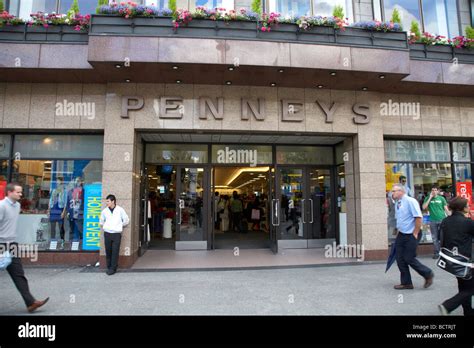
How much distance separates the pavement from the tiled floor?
17.1 inches

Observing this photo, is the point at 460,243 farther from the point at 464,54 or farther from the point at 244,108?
the point at 464,54

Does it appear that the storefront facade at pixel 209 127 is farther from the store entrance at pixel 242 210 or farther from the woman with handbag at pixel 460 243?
the woman with handbag at pixel 460 243

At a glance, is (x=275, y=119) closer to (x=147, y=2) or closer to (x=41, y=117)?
(x=147, y=2)

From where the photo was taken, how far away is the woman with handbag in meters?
4.06

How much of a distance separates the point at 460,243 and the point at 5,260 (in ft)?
20.3

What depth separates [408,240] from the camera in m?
5.71

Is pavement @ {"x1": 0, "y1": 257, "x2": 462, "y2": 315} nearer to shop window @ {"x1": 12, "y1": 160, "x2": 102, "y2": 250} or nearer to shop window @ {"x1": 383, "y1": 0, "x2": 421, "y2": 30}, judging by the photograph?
shop window @ {"x1": 12, "y1": 160, "x2": 102, "y2": 250}

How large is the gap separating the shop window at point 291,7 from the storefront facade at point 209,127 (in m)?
2.44

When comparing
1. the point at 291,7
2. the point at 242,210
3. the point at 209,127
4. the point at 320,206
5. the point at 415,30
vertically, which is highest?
the point at 291,7

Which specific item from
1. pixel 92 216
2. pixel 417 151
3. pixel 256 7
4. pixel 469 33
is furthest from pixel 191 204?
pixel 469 33

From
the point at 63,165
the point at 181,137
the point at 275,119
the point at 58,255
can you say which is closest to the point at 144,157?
the point at 181,137

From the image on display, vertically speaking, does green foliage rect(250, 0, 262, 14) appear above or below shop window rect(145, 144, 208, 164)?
above

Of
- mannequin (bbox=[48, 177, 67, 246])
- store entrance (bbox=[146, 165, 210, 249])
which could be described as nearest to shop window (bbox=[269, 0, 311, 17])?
store entrance (bbox=[146, 165, 210, 249])

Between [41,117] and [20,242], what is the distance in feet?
11.6
